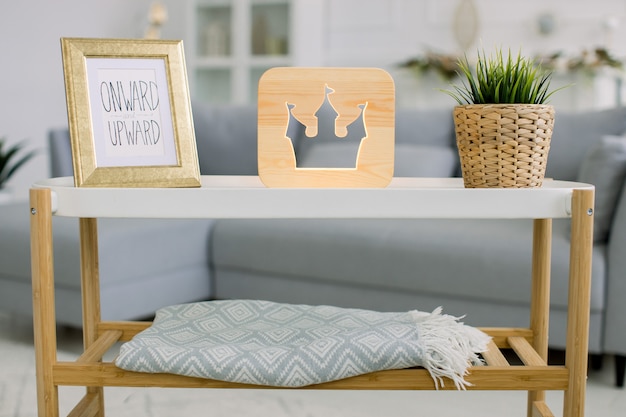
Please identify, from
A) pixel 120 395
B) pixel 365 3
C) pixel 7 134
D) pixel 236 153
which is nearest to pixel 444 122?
pixel 236 153

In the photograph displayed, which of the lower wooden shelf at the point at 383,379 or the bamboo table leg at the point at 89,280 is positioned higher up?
the bamboo table leg at the point at 89,280

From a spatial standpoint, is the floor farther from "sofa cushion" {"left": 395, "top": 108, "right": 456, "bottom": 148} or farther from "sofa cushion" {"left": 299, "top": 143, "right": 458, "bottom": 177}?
"sofa cushion" {"left": 395, "top": 108, "right": 456, "bottom": 148}

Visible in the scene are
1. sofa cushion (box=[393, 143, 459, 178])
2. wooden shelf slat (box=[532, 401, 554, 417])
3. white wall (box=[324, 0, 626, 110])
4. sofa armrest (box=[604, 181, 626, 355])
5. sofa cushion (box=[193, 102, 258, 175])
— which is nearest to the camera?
wooden shelf slat (box=[532, 401, 554, 417])

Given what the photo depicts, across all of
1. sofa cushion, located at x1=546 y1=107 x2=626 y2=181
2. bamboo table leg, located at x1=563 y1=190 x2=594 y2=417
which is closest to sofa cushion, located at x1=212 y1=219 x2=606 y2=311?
sofa cushion, located at x1=546 y1=107 x2=626 y2=181

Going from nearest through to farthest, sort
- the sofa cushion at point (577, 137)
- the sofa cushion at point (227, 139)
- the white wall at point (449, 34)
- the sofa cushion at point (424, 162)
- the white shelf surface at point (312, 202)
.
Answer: the white shelf surface at point (312, 202) < the sofa cushion at point (577, 137) < the sofa cushion at point (424, 162) < the sofa cushion at point (227, 139) < the white wall at point (449, 34)

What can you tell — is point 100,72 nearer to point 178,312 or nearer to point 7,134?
point 178,312

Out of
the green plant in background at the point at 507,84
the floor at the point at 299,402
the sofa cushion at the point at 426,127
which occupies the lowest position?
the floor at the point at 299,402

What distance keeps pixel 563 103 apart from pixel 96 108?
313cm

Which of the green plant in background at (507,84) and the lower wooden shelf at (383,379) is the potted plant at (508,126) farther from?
the lower wooden shelf at (383,379)

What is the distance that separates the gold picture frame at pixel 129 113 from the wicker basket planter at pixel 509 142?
0.44 metres

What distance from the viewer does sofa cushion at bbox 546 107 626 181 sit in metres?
2.25

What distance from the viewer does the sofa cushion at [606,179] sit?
1.88 metres

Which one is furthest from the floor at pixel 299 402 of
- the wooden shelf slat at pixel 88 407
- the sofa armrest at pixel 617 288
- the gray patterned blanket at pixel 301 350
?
the gray patterned blanket at pixel 301 350

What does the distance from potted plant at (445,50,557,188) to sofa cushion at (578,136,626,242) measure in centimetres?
85
